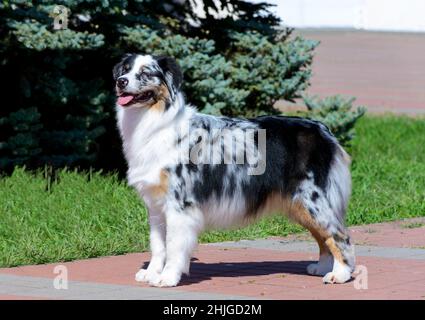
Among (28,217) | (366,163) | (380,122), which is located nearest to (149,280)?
(28,217)

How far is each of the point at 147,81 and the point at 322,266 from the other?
2.20 metres

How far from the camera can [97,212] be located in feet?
40.5

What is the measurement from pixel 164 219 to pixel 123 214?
3.00m

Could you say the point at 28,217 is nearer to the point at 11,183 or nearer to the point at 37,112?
the point at 11,183

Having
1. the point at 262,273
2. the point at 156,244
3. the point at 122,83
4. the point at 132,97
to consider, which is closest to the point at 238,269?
the point at 262,273

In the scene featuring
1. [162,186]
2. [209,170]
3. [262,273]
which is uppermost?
[209,170]

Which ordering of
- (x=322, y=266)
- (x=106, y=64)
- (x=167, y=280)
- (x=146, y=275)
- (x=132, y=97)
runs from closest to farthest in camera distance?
(x=167, y=280) < (x=132, y=97) < (x=146, y=275) < (x=322, y=266) < (x=106, y=64)

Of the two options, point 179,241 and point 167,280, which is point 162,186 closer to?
point 179,241

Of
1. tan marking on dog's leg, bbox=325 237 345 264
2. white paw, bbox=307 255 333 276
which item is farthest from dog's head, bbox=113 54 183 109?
white paw, bbox=307 255 333 276

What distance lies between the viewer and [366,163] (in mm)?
16984

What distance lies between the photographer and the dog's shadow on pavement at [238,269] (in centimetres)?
958

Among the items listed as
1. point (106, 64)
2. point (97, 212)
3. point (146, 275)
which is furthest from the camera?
point (106, 64)

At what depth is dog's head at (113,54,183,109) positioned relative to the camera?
9.12 m

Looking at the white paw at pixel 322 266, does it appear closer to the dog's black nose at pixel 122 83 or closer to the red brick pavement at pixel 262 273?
the red brick pavement at pixel 262 273
